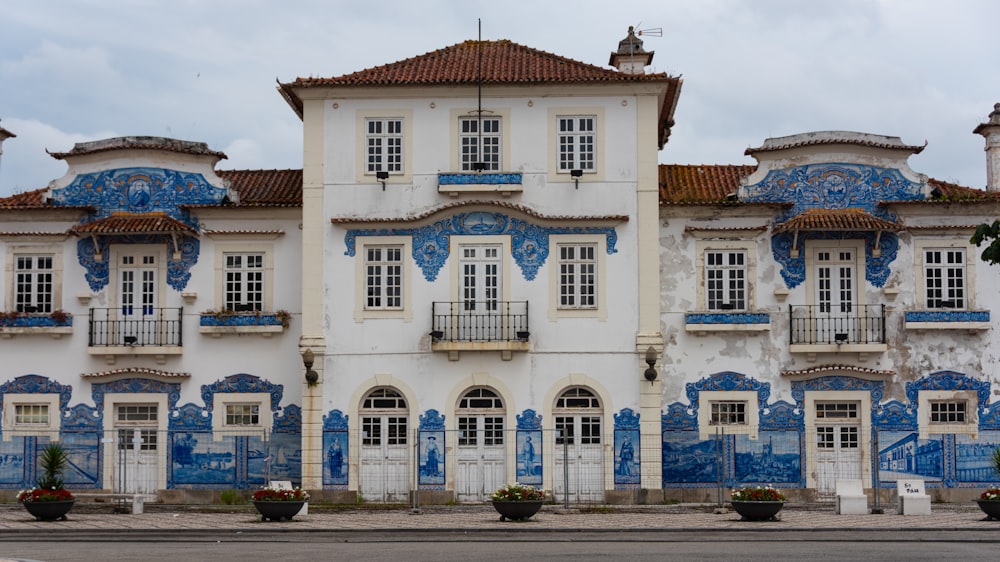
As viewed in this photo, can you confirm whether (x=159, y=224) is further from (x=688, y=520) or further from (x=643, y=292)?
(x=688, y=520)

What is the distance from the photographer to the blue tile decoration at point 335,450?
28984 millimetres

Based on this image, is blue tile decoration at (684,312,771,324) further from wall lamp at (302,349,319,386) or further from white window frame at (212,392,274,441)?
white window frame at (212,392,274,441)

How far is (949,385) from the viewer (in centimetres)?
2991

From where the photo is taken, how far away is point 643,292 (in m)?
29.1

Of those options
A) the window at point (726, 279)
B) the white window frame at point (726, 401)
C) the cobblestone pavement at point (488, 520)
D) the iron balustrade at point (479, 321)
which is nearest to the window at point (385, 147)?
the iron balustrade at point (479, 321)

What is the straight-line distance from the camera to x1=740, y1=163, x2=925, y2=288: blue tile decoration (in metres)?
30.2

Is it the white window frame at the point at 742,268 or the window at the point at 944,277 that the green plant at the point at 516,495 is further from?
the window at the point at 944,277

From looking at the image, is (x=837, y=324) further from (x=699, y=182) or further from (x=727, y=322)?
(x=699, y=182)

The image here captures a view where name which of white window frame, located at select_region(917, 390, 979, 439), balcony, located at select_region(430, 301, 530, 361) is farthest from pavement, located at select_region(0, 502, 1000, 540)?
balcony, located at select_region(430, 301, 530, 361)

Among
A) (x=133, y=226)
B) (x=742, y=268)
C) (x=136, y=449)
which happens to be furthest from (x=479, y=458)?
(x=133, y=226)

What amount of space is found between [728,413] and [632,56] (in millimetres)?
8240

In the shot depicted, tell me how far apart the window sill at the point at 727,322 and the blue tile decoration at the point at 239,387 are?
888 centimetres

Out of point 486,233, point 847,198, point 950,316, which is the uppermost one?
point 847,198

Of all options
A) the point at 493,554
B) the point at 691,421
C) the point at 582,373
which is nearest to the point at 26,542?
the point at 493,554
